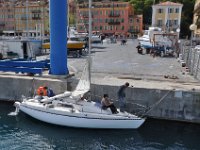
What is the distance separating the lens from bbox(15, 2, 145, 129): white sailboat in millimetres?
17359

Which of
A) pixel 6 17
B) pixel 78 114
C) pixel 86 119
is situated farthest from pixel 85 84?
pixel 6 17

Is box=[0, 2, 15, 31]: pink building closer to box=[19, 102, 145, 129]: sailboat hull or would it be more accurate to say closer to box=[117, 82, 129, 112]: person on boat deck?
box=[19, 102, 145, 129]: sailboat hull

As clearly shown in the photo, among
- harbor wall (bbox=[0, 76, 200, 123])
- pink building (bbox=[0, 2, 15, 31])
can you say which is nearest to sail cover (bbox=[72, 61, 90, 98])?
harbor wall (bbox=[0, 76, 200, 123])

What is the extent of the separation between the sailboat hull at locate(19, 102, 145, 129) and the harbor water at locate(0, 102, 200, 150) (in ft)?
1.16

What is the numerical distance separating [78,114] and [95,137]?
65.3 inches

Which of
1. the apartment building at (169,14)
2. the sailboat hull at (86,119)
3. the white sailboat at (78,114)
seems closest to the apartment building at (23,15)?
the apartment building at (169,14)

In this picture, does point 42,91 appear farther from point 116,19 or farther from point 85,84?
point 116,19

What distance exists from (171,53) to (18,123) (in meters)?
26.9

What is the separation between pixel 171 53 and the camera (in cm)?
4069

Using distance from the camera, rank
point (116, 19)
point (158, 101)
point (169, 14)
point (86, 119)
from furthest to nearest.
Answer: point (116, 19) < point (169, 14) < point (158, 101) < point (86, 119)

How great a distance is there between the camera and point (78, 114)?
17.5 metres

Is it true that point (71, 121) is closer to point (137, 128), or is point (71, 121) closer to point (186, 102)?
point (137, 128)

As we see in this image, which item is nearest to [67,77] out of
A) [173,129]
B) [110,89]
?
[110,89]

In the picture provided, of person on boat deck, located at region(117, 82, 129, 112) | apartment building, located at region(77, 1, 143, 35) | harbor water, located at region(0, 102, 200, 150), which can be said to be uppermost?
apartment building, located at region(77, 1, 143, 35)
